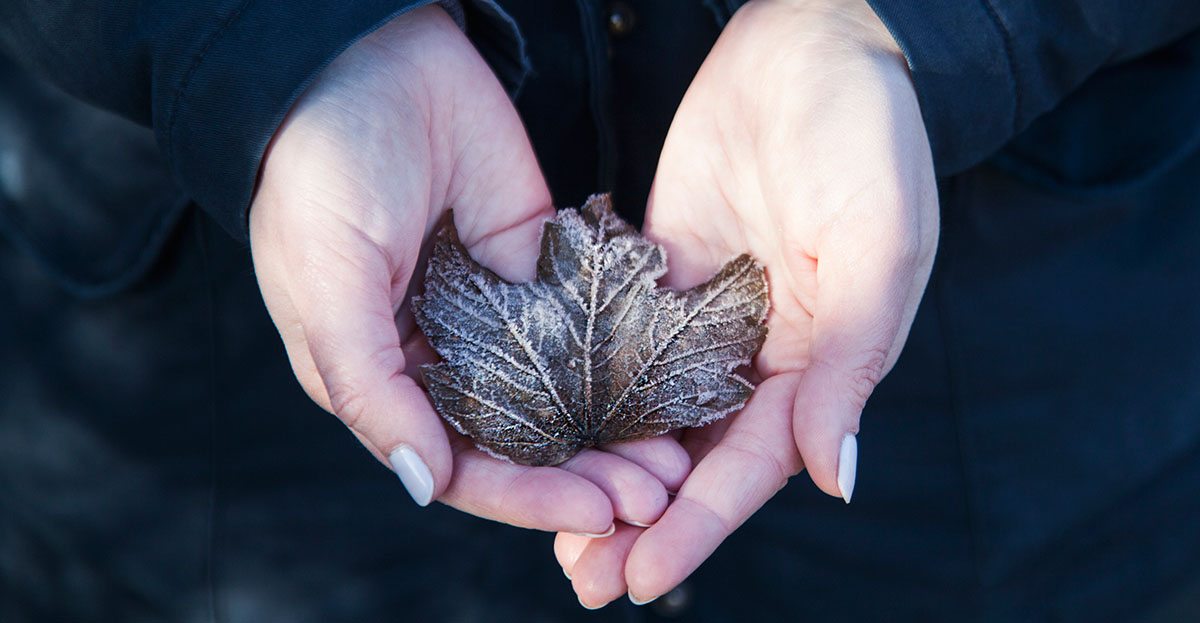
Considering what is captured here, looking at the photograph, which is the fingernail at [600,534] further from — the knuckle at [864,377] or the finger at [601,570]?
the knuckle at [864,377]

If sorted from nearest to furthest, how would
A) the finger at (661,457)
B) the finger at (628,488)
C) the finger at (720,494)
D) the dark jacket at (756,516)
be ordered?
the finger at (720,494)
the finger at (628,488)
the finger at (661,457)
the dark jacket at (756,516)

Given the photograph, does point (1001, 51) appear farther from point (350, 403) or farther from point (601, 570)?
point (350, 403)

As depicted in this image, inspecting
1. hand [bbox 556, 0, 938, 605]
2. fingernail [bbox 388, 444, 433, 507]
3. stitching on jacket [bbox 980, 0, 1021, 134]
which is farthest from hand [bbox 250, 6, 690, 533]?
stitching on jacket [bbox 980, 0, 1021, 134]

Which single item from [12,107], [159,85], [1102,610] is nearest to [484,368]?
[159,85]

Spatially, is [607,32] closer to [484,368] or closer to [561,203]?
[561,203]

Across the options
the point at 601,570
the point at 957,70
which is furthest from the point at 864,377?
the point at 957,70

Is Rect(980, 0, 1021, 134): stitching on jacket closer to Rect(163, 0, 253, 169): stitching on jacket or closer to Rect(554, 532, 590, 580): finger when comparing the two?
Rect(554, 532, 590, 580): finger

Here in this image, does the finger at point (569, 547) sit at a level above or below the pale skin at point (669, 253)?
below

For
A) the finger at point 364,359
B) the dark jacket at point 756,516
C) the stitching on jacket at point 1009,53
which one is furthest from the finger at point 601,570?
the stitching on jacket at point 1009,53
